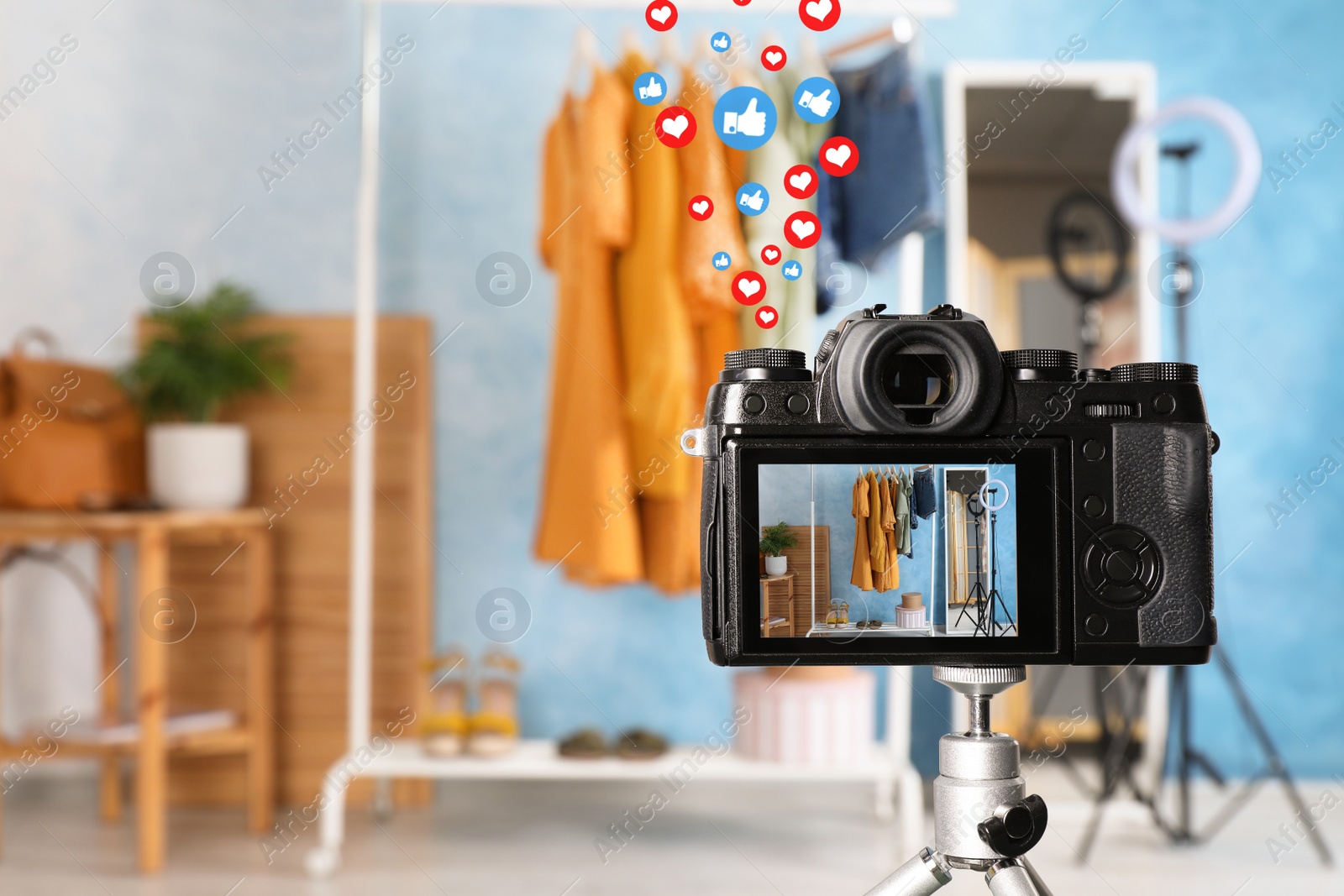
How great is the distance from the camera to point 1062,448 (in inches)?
22.3

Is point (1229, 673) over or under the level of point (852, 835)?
over

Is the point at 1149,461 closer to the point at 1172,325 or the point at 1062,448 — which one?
the point at 1062,448

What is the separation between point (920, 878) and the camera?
1.86 ft

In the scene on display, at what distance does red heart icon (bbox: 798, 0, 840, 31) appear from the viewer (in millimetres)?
793

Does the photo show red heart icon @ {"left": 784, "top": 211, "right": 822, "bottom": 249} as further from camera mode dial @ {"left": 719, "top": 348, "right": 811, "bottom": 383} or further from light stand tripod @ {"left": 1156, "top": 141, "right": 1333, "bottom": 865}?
light stand tripod @ {"left": 1156, "top": 141, "right": 1333, "bottom": 865}

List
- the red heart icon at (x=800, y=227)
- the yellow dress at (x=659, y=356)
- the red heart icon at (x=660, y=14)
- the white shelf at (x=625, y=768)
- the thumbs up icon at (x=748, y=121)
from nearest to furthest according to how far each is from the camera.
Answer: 1. the red heart icon at (x=660, y=14)
2. the red heart icon at (x=800, y=227)
3. the thumbs up icon at (x=748, y=121)
4. the yellow dress at (x=659, y=356)
5. the white shelf at (x=625, y=768)

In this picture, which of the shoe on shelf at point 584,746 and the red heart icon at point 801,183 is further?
the shoe on shelf at point 584,746

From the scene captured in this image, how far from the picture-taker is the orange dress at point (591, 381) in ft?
4.87

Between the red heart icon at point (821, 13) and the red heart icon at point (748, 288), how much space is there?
1.43 feet

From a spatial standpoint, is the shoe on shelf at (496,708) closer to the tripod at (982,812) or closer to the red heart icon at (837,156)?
the red heart icon at (837,156)

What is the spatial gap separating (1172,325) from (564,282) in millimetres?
1228

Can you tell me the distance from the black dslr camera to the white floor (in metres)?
1.09

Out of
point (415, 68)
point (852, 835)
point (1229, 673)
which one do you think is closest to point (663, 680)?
point (852, 835)

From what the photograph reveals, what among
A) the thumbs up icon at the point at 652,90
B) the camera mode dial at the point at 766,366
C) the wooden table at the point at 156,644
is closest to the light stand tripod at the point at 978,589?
the camera mode dial at the point at 766,366
